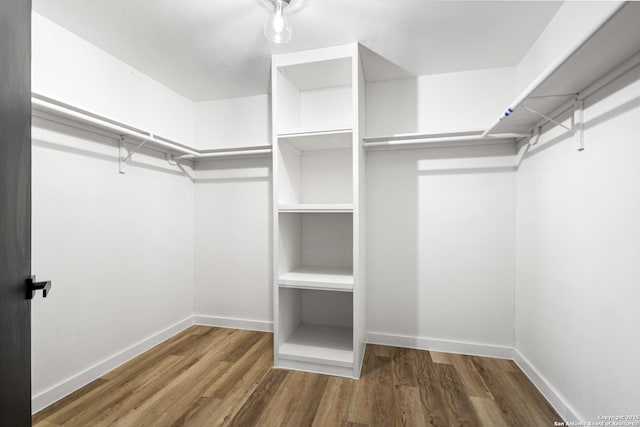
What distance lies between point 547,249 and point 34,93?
3.03 meters

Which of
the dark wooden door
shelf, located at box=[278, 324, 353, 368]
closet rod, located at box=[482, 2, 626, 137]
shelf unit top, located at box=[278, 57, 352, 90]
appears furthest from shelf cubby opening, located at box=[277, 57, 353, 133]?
shelf, located at box=[278, 324, 353, 368]

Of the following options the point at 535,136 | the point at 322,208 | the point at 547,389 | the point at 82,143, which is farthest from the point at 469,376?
the point at 82,143

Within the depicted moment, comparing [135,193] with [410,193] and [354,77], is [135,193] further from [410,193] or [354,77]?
[410,193]

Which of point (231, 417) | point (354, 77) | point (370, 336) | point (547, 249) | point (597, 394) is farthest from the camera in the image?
point (370, 336)

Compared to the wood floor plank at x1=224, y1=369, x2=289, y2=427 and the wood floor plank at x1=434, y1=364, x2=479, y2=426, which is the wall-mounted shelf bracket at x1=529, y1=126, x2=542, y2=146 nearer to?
the wood floor plank at x1=434, y1=364, x2=479, y2=426

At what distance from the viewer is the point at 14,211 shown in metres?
0.79

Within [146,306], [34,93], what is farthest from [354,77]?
[146,306]

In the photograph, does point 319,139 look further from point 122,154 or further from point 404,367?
point 404,367

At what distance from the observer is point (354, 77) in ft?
6.51

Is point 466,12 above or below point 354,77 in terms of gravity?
above

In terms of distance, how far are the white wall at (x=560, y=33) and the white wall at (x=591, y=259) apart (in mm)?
357

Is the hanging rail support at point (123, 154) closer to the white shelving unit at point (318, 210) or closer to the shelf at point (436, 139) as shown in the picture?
the white shelving unit at point (318, 210)

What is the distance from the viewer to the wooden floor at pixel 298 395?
1.59m

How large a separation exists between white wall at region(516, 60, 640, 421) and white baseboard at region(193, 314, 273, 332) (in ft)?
7.24
